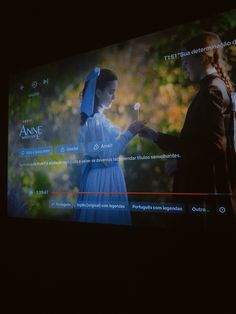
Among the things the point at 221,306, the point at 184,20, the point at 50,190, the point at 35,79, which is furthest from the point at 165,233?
the point at 35,79

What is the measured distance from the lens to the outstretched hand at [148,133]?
2.27 metres

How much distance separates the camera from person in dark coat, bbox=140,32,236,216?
1999 mm

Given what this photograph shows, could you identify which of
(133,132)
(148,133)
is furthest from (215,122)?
(133,132)

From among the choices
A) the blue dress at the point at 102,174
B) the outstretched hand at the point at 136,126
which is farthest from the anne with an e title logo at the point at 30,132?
the outstretched hand at the point at 136,126

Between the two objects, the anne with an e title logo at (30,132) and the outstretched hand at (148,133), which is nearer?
the outstretched hand at (148,133)
